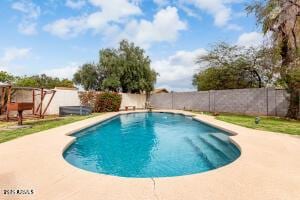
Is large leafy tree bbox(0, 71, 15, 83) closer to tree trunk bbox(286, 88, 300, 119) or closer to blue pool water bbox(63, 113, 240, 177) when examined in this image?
blue pool water bbox(63, 113, 240, 177)

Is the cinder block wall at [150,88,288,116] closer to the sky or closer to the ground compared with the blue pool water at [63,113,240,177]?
closer to the sky

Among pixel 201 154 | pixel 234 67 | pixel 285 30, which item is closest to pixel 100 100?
pixel 234 67

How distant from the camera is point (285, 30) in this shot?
47.4ft

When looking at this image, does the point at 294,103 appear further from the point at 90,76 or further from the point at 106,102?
the point at 90,76

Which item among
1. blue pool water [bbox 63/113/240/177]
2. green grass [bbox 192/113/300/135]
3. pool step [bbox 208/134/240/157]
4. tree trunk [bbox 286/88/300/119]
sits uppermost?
tree trunk [bbox 286/88/300/119]

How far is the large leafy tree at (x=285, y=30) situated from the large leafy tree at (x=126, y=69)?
1295 centimetres

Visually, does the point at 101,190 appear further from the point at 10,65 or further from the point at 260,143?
the point at 10,65

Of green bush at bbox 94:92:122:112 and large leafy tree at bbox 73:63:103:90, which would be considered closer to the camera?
green bush at bbox 94:92:122:112

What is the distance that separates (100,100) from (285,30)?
14.4 metres

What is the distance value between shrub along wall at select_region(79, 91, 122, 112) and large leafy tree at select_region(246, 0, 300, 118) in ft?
42.2

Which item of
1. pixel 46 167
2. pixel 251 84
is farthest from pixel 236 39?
pixel 46 167

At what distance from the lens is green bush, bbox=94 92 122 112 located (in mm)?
21562

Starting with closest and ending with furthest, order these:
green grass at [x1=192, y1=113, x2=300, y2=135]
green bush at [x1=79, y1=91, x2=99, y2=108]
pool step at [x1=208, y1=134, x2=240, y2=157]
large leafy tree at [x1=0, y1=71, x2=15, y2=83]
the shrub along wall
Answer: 1. pool step at [x1=208, y1=134, x2=240, y2=157]
2. green grass at [x1=192, y1=113, x2=300, y2=135]
3. green bush at [x1=79, y1=91, x2=99, y2=108]
4. the shrub along wall
5. large leafy tree at [x1=0, y1=71, x2=15, y2=83]

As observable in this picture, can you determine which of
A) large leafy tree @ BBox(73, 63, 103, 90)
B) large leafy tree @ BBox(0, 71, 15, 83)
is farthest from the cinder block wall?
large leafy tree @ BBox(0, 71, 15, 83)
